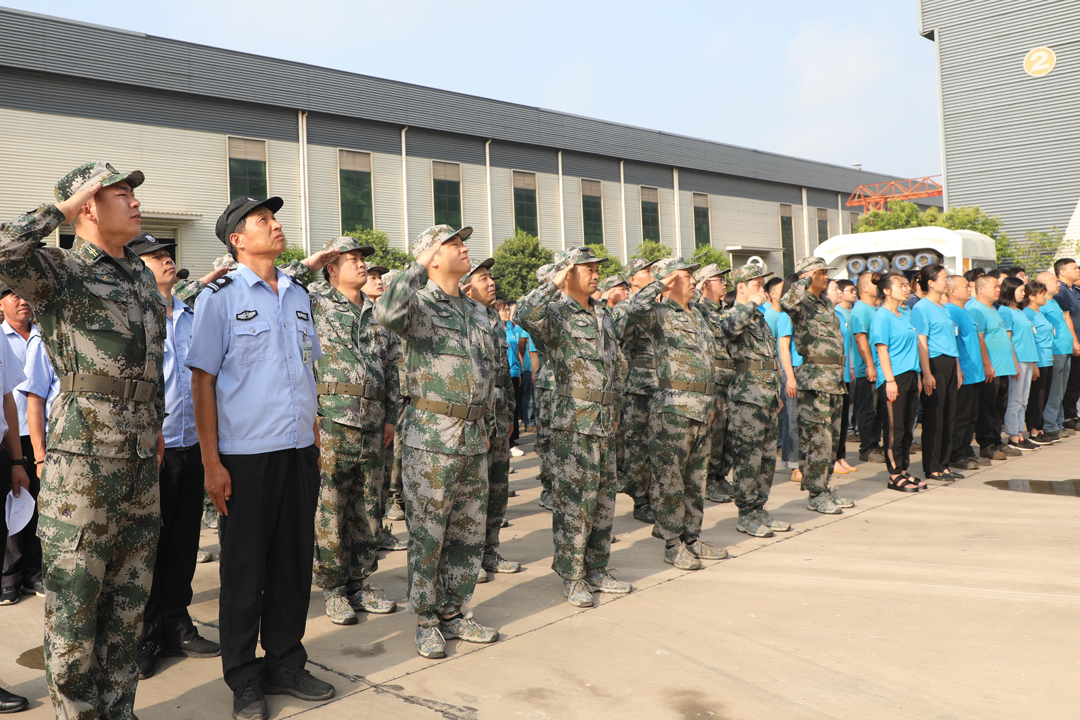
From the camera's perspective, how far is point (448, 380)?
384cm

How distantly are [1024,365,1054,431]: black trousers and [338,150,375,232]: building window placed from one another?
20353 mm

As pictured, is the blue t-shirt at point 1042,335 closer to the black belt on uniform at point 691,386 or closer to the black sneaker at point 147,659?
the black belt on uniform at point 691,386

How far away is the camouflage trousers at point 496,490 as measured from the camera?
17.5 feet

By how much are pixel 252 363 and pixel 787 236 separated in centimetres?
4128

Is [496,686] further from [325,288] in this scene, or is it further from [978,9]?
[978,9]

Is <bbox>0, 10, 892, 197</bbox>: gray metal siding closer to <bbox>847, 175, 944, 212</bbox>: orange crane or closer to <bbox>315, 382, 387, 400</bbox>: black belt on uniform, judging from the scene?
<bbox>847, 175, 944, 212</bbox>: orange crane

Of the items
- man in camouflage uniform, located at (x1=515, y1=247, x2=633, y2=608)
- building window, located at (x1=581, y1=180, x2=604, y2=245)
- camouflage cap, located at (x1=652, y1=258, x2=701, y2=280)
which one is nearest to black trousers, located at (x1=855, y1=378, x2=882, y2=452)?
camouflage cap, located at (x1=652, y1=258, x2=701, y2=280)

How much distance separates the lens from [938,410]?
25.1 feet

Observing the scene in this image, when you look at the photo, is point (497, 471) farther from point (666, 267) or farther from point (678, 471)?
point (666, 267)

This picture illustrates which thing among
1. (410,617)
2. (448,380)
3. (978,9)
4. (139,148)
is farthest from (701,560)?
(978,9)

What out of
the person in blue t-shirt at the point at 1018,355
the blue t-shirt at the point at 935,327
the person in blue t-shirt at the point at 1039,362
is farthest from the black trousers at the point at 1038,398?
the blue t-shirt at the point at 935,327

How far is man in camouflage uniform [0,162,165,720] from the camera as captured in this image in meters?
2.71

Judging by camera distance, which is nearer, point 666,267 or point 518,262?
point 666,267

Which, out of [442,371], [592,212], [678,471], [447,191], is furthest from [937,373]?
[592,212]
